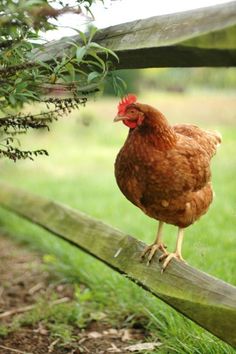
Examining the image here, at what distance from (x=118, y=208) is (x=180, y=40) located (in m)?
4.54

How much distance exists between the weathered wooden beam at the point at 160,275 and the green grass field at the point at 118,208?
0.75ft

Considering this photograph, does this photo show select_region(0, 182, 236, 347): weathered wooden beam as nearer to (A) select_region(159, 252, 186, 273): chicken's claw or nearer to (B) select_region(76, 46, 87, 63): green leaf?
(A) select_region(159, 252, 186, 273): chicken's claw

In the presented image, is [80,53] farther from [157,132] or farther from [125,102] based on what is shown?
[157,132]

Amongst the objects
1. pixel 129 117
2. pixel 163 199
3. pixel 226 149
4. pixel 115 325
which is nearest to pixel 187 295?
pixel 163 199

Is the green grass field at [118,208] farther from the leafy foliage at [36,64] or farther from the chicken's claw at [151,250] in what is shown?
the leafy foliage at [36,64]

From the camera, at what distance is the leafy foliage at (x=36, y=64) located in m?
1.64

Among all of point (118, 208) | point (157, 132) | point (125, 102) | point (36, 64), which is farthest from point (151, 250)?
point (118, 208)

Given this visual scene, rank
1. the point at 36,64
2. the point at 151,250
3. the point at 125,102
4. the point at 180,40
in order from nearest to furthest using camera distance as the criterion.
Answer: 1. the point at 180,40
2. the point at 36,64
3. the point at 125,102
4. the point at 151,250

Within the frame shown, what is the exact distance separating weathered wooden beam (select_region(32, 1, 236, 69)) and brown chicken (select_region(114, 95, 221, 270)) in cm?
31

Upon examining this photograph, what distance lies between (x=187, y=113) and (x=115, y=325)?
9.76 meters

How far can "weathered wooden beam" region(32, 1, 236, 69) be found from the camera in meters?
1.46

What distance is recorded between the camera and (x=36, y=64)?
1.82 m

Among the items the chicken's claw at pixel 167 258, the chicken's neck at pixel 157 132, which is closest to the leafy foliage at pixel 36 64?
the chicken's neck at pixel 157 132

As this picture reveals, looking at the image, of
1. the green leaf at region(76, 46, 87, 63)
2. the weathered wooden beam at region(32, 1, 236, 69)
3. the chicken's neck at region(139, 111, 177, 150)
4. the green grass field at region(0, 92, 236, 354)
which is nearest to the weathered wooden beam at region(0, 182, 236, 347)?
the green grass field at region(0, 92, 236, 354)
